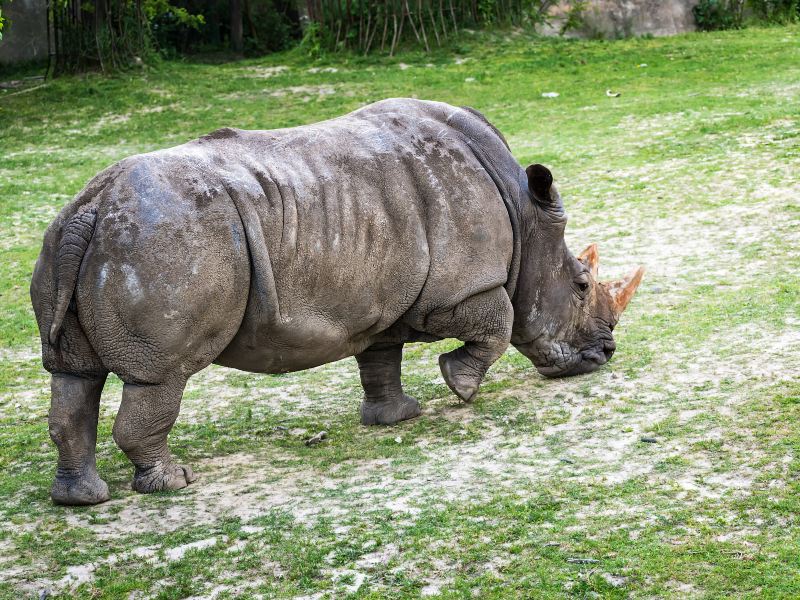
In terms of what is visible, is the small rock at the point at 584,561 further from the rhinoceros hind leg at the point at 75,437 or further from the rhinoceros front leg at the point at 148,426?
the rhinoceros hind leg at the point at 75,437

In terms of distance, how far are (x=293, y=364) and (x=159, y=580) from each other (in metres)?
1.56

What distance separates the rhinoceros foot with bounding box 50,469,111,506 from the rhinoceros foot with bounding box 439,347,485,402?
198 centimetres

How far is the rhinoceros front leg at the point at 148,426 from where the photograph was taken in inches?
211

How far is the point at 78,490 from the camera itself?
17.8ft

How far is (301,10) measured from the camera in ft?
77.6

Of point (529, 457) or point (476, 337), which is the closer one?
point (529, 457)

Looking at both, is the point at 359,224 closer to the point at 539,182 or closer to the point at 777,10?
the point at 539,182

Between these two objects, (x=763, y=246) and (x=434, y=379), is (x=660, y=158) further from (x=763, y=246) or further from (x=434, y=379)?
(x=434, y=379)

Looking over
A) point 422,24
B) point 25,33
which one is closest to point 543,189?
point 422,24

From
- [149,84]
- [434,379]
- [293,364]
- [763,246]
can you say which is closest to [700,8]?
[149,84]

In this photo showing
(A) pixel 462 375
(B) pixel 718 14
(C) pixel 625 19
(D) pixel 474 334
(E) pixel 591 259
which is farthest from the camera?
(B) pixel 718 14

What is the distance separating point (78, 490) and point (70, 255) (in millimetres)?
1082

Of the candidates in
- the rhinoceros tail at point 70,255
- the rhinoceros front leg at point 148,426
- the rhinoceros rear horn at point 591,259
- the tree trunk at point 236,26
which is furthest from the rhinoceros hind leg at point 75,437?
the tree trunk at point 236,26

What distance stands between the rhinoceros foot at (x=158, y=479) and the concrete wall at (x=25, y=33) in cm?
1738
